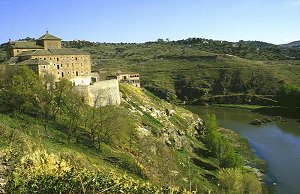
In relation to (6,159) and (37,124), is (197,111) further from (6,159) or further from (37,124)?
(6,159)

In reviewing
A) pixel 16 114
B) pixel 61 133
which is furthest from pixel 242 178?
pixel 16 114

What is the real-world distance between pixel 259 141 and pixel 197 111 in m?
33.9

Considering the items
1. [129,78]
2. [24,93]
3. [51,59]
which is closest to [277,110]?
[129,78]

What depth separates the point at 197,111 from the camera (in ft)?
334

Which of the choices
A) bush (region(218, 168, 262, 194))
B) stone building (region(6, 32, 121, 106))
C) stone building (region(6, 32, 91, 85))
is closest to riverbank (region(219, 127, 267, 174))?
bush (region(218, 168, 262, 194))

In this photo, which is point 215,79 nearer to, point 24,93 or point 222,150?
point 222,150

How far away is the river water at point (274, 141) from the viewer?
4919 centimetres

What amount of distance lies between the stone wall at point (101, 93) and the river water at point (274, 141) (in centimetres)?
2361

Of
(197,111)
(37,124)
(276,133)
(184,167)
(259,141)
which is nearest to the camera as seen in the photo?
(37,124)

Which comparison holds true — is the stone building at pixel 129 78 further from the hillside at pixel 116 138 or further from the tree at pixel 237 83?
the tree at pixel 237 83

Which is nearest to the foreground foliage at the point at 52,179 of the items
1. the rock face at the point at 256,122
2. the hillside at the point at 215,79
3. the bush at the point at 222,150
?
the bush at the point at 222,150

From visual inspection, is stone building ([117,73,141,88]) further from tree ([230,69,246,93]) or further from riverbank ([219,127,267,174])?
tree ([230,69,246,93])

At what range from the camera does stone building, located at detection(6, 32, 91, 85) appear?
48938 mm

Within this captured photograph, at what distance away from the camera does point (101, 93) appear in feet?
174
